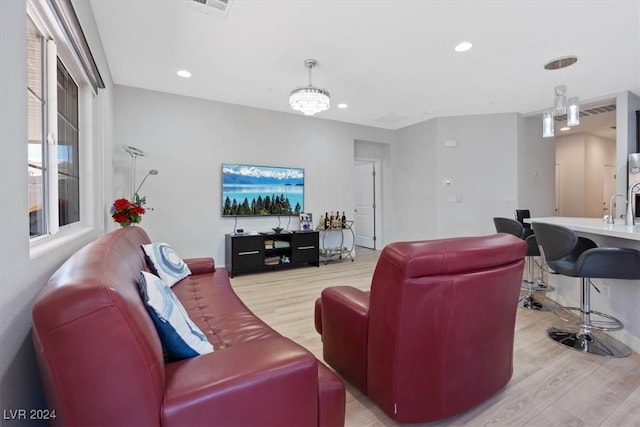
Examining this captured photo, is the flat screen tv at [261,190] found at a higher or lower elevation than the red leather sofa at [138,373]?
higher

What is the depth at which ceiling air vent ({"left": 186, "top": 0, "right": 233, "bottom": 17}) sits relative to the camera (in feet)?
7.90

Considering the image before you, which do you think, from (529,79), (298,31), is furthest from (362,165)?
(298,31)

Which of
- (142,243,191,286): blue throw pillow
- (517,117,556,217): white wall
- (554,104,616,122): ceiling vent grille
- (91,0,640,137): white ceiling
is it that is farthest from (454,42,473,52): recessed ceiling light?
(142,243,191,286): blue throw pillow

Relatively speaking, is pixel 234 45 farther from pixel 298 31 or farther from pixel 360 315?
pixel 360 315

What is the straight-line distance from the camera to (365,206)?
7168 mm

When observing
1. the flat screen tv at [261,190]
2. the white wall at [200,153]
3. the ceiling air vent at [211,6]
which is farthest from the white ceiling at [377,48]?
the flat screen tv at [261,190]

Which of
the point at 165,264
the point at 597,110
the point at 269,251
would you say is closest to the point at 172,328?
the point at 165,264

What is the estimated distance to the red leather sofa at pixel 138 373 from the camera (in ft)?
2.38

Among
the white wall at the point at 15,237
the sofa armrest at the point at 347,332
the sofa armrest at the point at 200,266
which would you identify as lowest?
the sofa armrest at the point at 347,332

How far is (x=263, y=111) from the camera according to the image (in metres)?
5.08

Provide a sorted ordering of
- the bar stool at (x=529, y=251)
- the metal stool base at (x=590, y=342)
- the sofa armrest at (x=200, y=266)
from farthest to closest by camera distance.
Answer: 1. the bar stool at (x=529, y=251)
2. the sofa armrest at (x=200, y=266)
3. the metal stool base at (x=590, y=342)

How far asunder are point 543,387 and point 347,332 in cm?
127

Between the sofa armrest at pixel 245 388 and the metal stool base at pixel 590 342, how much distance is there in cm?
238

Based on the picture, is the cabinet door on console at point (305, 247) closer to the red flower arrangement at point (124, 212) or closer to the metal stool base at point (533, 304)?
the red flower arrangement at point (124, 212)
